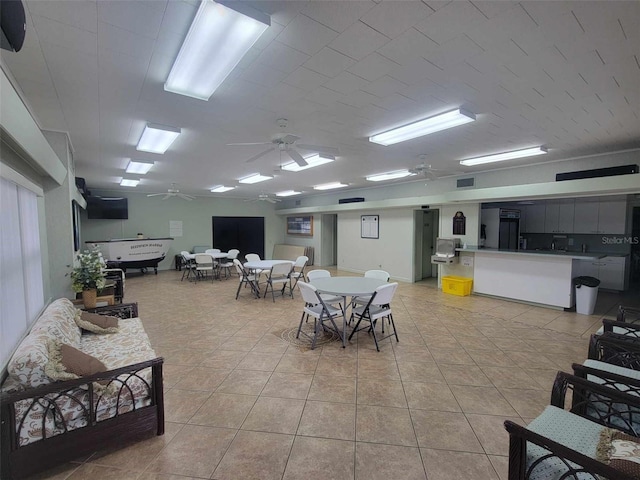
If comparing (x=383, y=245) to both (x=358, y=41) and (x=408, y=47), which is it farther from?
(x=358, y=41)

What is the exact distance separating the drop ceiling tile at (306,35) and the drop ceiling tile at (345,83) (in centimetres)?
41

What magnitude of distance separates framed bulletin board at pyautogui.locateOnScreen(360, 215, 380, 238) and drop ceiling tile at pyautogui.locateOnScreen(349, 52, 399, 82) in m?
6.50

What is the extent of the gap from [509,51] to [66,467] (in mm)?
4029

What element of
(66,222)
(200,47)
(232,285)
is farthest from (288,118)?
(232,285)

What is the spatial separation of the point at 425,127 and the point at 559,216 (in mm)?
6068

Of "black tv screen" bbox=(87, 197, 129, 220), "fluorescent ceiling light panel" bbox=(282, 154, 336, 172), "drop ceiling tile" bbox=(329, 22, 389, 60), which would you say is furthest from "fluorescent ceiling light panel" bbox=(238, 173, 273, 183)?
"drop ceiling tile" bbox=(329, 22, 389, 60)

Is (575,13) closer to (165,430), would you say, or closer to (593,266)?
(165,430)

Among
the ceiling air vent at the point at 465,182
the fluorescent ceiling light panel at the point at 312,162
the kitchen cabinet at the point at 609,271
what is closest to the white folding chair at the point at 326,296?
the fluorescent ceiling light panel at the point at 312,162

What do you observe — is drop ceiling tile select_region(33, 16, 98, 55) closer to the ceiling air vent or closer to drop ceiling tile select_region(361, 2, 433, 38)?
drop ceiling tile select_region(361, 2, 433, 38)

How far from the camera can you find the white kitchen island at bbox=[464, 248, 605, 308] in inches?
198

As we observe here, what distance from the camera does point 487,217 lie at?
683 cm

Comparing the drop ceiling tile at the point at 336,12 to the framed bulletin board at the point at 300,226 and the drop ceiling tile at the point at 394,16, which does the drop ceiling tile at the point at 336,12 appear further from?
the framed bulletin board at the point at 300,226

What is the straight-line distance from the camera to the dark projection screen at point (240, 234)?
37.1 feet

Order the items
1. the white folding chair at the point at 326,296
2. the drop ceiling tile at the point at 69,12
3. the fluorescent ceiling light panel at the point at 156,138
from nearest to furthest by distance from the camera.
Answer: the drop ceiling tile at the point at 69,12
the fluorescent ceiling light panel at the point at 156,138
the white folding chair at the point at 326,296
